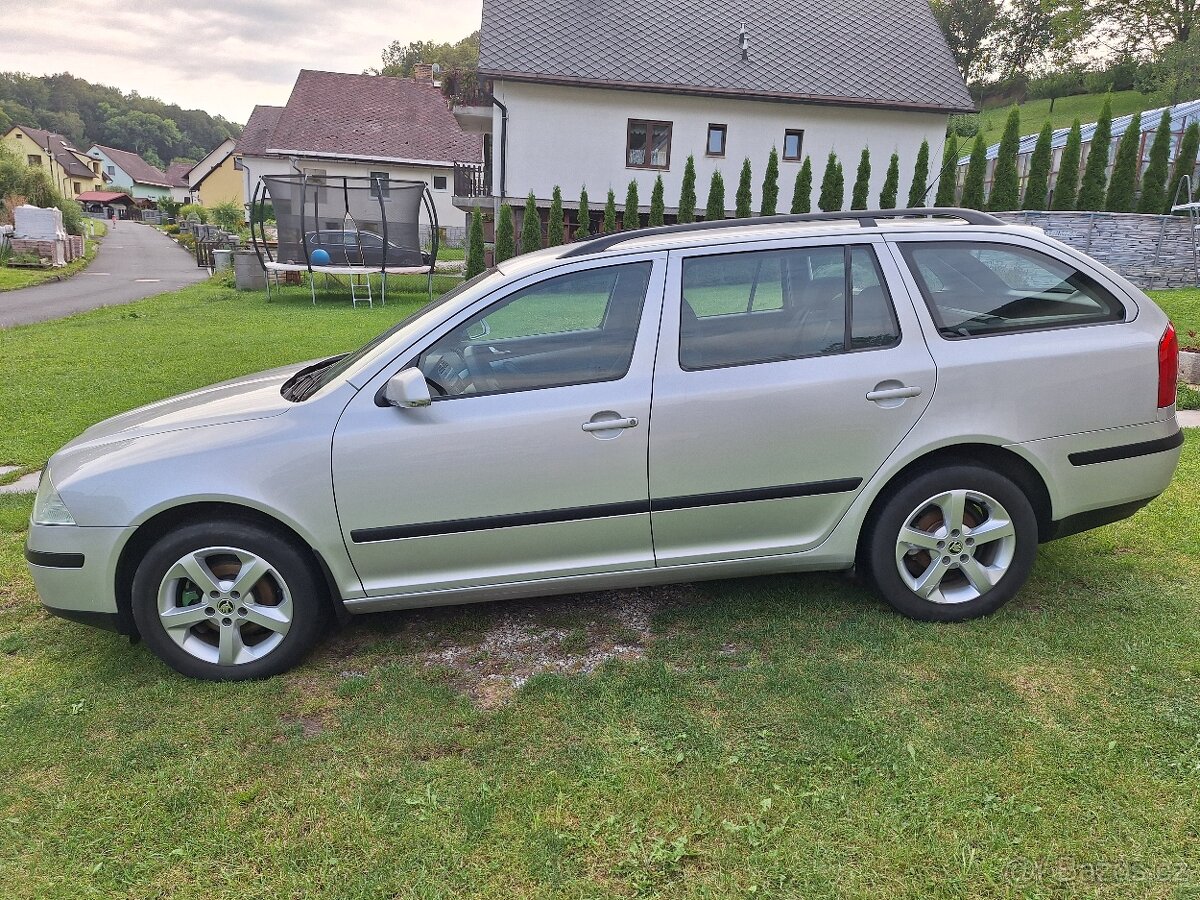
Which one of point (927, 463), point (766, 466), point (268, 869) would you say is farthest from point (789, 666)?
point (268, 869)

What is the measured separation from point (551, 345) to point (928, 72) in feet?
82.1

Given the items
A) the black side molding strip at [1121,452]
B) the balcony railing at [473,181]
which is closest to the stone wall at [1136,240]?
the black side molding strip at [1121,452]

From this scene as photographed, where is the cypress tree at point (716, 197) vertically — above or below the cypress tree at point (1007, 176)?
below

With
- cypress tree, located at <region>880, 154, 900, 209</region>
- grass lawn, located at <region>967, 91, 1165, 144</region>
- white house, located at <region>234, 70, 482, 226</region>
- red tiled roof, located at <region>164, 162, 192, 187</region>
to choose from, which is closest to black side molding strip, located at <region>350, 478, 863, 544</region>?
cypress tree, located at <region>880, 154, 900, 209</region>

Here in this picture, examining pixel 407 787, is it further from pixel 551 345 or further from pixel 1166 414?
pixel 1166 414

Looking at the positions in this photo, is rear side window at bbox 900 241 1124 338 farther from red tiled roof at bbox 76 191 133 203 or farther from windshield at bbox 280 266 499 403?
red tiled roof at bbox 76 191 133 203

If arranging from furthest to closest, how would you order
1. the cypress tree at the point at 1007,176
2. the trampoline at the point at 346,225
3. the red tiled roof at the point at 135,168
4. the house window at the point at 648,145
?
the red tiled roof at the point at 135,168, the house window at the point at 648,145, the cypress tree at the point at 1007,176, the trampoline at the point at 346,225

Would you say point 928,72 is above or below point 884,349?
above

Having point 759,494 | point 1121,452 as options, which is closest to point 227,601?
point 759,494

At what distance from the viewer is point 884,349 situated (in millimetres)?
3422

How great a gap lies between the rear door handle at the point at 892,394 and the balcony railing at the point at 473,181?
2362 centimetres

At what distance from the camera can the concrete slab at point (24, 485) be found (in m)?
5.57

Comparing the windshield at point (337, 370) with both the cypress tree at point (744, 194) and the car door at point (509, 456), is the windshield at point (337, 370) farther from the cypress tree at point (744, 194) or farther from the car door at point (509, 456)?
the cypress tree at point (744, 194)

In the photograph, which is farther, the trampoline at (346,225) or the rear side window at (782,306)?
the trampoline at (346,225)
